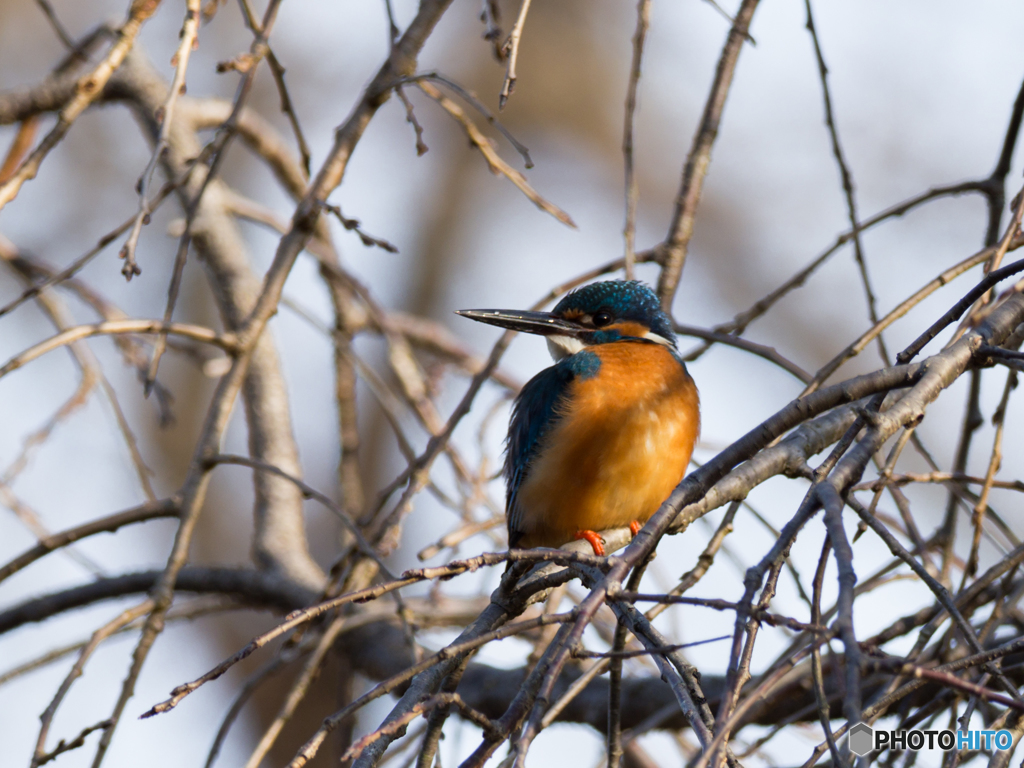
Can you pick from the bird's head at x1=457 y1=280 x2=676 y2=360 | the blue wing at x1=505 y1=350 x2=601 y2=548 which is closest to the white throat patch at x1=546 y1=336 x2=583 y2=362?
the bird's head at x1=457 y1=280 x2=676 y2=360

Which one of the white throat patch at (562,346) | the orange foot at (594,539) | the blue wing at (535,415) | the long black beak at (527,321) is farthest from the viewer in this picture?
the white throat patch at (562,346)

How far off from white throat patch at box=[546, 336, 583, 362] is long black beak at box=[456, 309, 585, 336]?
0.08 ft

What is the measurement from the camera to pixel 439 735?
167 centimetres

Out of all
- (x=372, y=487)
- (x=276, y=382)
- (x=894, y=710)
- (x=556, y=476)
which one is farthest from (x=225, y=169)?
(x=894, y=710)

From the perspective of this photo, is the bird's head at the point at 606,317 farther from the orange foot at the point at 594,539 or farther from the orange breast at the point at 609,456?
the orange foot at the point at 594,539

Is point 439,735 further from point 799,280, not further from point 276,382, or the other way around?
point 276,382

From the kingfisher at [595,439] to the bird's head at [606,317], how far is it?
0.09 metres

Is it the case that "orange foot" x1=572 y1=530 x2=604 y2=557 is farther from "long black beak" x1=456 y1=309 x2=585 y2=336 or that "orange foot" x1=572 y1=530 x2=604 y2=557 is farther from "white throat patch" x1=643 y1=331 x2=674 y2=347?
"white throat patch" x1=643 y1=331 x2=674 y2=347

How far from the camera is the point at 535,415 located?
3.09 meters

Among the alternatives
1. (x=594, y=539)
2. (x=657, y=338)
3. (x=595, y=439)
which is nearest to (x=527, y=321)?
(x=657, y=338)

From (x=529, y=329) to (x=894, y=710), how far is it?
1.59 metres

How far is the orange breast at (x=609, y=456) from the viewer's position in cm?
278

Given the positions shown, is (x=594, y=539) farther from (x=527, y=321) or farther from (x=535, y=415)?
(x=527, y=321)

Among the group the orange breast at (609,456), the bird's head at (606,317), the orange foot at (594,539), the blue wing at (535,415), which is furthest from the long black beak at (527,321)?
the orange foot at (594,539)
